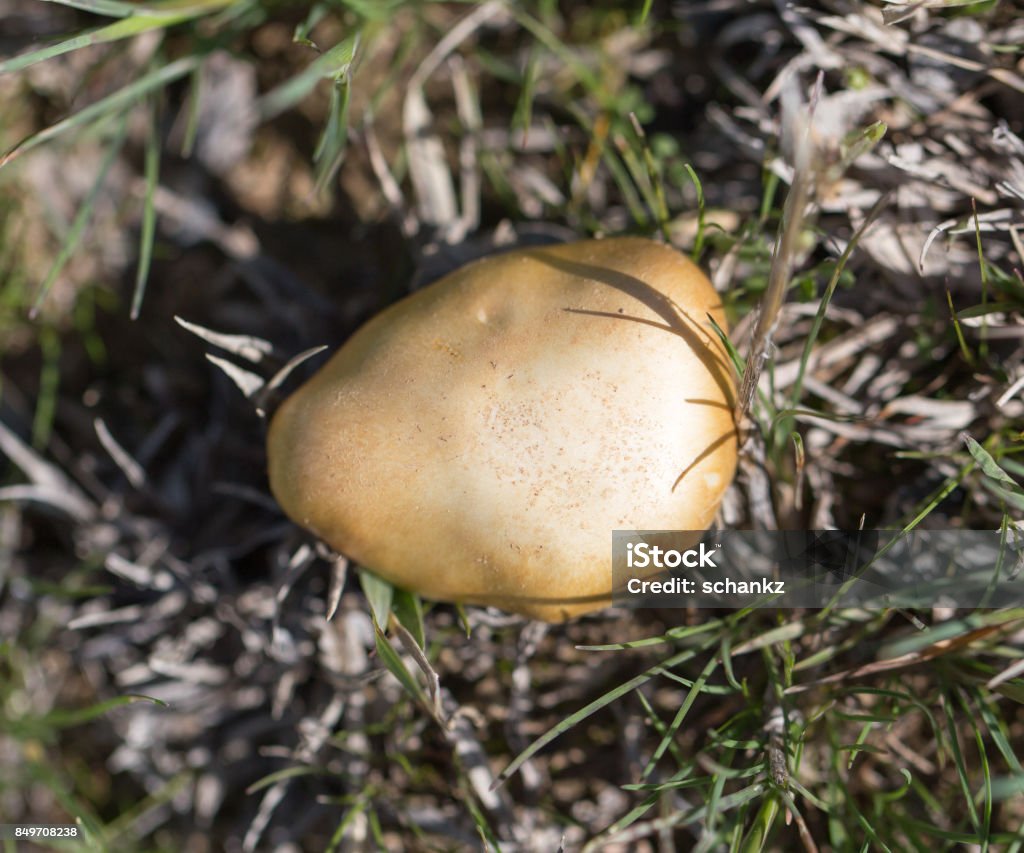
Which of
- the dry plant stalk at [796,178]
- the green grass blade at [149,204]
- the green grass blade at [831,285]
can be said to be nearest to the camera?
the dry plant stalk at [796,178]

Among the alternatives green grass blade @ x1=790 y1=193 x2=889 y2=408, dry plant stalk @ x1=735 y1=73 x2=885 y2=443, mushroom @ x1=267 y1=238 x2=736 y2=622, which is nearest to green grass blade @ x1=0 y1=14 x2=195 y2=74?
mushroom @ x1=267 y1=238 x2=736 y2=622

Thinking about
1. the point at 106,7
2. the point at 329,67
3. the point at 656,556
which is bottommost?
the point at 656,556

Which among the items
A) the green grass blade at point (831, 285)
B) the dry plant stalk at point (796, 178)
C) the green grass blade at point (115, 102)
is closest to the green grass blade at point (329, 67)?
the green grass blade at point (115, 102)

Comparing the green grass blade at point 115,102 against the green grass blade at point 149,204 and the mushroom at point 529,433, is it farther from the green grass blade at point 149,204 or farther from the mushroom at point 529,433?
the mushroom at point 529,433

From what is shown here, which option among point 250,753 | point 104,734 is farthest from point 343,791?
point 104,734

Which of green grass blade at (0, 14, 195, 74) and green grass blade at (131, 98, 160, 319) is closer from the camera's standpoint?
green grass blade at (0, 14, 195, 74)

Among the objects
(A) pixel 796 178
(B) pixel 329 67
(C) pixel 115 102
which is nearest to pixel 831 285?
(A) pixel 796 178

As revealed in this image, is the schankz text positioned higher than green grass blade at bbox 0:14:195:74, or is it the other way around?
green grass blade at bbox 0:14:195:74

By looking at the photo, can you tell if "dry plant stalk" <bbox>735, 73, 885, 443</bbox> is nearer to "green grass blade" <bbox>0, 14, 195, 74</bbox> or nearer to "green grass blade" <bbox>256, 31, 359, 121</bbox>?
"green grass blade" <bbox>256, 31, 359, 121</bbox>

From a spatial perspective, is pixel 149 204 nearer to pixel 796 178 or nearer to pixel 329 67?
pixel 329 67
